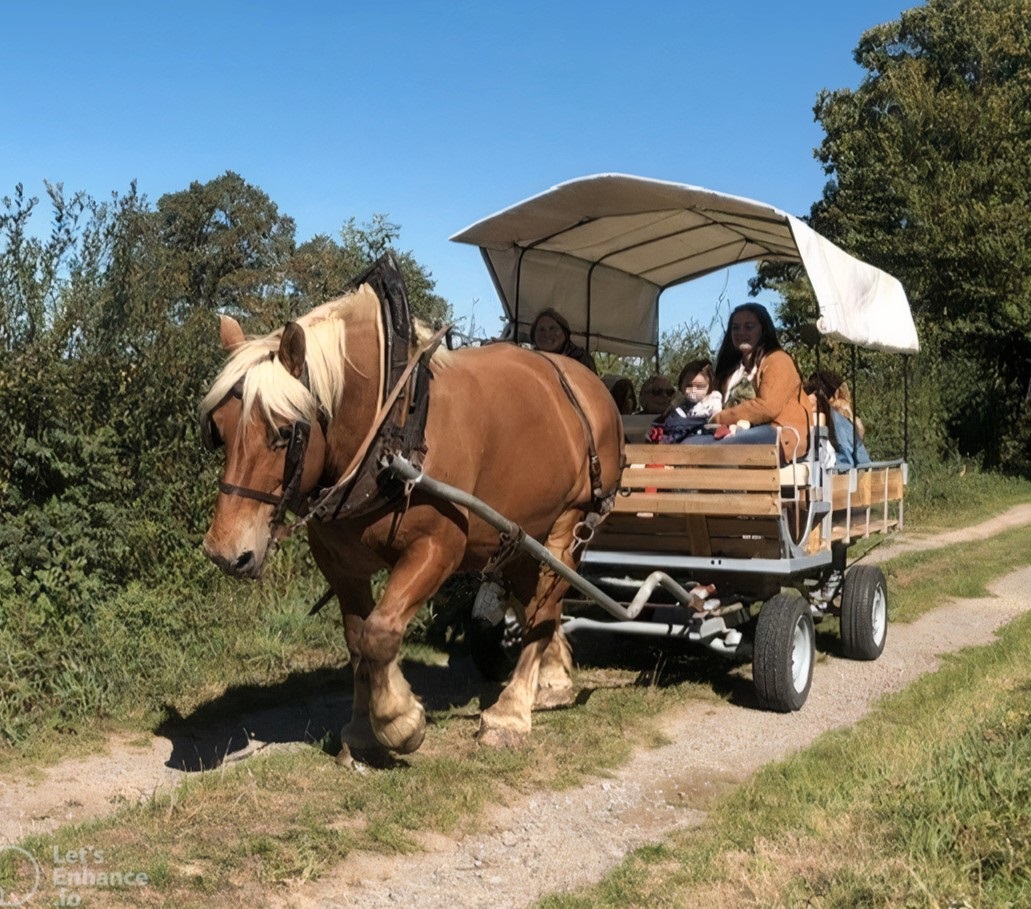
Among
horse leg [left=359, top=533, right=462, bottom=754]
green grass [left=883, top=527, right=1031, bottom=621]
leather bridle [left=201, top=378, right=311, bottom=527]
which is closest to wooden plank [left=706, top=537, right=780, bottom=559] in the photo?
horse leg [left=359, top=533, right=462, bottom=754]

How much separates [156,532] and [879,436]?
1305 centimetres

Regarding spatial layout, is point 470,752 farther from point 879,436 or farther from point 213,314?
point 879,436

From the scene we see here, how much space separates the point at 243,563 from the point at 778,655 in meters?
3.19

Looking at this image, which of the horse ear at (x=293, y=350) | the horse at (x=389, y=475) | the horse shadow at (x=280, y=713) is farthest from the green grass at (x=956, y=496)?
the horse ear at (x=293, y=350)

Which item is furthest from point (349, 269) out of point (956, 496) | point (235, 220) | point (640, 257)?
point (235, 220)

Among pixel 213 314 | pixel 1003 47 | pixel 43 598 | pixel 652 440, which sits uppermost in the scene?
pixel 1003 47

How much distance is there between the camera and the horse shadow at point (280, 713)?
512 cm

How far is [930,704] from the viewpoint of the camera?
6055 mm

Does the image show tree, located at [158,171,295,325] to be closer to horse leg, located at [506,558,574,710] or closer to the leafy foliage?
the leafy foliage

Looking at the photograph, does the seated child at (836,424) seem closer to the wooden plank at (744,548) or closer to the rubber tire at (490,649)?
the wooden plank at (744,548)

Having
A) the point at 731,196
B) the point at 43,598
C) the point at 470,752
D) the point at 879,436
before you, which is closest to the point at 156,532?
the point at 43,598

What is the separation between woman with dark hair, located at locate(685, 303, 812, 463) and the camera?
20.4 feet

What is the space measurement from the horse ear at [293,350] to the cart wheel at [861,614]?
4.58 metres

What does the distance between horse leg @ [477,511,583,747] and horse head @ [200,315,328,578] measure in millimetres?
1733
